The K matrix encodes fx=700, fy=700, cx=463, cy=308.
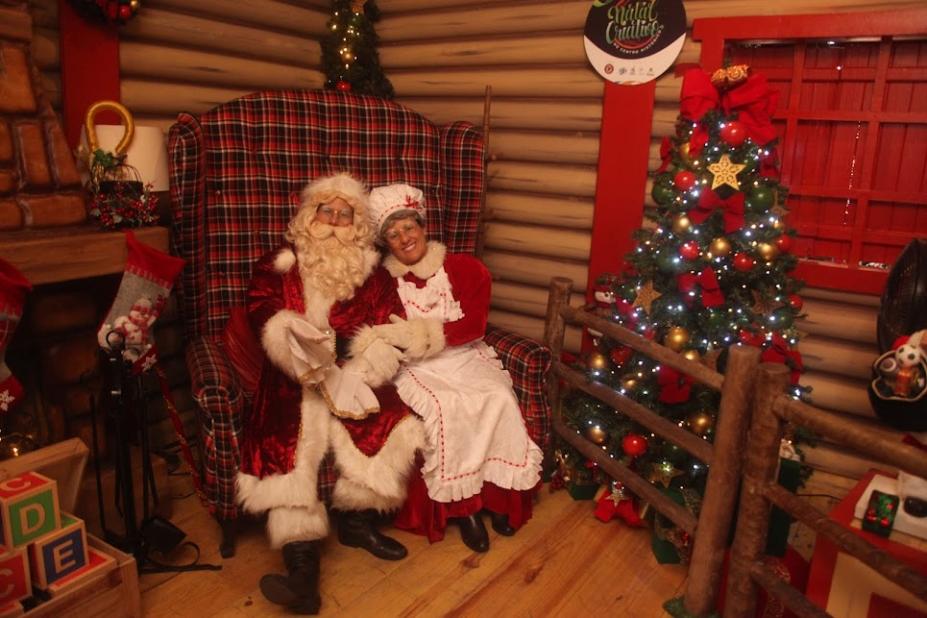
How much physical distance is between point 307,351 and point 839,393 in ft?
8.36

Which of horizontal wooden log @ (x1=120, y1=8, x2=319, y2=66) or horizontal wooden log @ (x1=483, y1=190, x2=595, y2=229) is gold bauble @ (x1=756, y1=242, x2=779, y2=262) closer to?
horizontal wooden log @ (x1=483, y1=190, x2=595, y2=229)

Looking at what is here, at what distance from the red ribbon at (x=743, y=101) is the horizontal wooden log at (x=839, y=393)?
1.29m

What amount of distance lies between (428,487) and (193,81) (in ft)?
8.25

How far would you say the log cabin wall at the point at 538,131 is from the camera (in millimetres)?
3387

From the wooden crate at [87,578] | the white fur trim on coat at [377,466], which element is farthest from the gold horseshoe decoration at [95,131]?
the white fur trim on coat at [377,466]

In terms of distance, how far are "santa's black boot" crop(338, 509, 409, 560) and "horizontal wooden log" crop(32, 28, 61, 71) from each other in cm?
228

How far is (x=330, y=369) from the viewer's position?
2680mm

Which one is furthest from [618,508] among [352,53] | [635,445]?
[352,53]

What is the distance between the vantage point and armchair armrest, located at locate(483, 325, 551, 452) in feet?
9.75

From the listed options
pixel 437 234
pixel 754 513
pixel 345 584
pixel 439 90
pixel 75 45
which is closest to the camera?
pixel 754 513

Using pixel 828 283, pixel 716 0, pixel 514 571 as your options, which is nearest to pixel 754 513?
pixel 514 571

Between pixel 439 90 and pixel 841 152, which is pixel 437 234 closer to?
pixel 439 90

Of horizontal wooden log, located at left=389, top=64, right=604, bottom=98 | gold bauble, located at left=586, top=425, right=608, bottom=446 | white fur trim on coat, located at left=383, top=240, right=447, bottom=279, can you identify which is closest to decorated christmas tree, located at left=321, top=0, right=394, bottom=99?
horizontal wooden log, located at left=389, top=64, right=604, bottom=98

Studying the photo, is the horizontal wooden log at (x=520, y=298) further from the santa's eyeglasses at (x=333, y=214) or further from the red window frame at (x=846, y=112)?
the santa's eyeglasses at (x=333, y=214)
